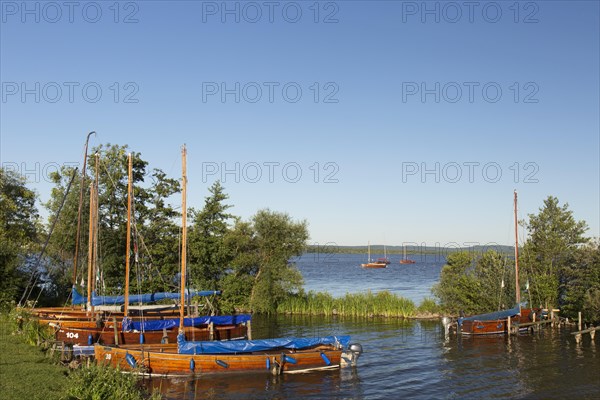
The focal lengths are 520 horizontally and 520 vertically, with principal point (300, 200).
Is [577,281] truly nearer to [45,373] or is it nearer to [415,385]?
[415,385]

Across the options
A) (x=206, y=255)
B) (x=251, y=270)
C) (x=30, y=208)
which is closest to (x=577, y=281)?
(x=251, y=270)

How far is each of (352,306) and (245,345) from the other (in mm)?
25702

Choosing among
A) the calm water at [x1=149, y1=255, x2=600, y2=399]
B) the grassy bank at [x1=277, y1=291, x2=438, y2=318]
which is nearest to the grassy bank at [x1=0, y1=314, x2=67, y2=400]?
the calm water at [x1=149, y1=255, x2=600, y2=399]

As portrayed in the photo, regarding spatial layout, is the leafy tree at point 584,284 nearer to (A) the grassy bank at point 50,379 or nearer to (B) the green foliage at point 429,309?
(B) the green foliage at point 429,309

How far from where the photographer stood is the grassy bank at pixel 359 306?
177 ft

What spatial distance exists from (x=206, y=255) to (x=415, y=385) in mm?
30382

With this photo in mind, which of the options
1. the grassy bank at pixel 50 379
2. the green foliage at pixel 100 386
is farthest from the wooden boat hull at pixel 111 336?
the green foliage at pixel 100 386

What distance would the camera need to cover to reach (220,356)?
1175 inches

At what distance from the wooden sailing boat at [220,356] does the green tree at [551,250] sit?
2636cm

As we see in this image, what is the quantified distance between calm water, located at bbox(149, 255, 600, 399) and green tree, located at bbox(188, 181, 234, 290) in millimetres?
11713

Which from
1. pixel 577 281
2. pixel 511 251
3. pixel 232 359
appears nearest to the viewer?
pixel 232 359

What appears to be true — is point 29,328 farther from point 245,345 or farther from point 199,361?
point 245,345

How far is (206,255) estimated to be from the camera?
54500 mm

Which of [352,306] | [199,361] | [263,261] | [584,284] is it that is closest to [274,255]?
[263,261]
